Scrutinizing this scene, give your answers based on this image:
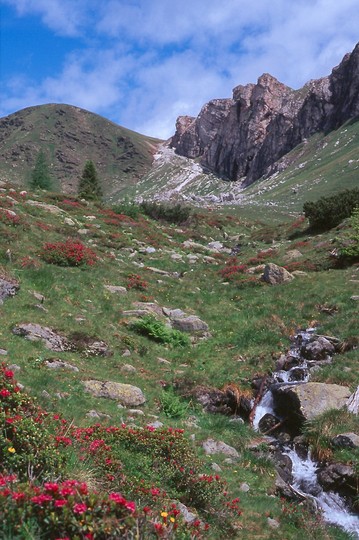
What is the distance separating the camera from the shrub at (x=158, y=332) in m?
17.7

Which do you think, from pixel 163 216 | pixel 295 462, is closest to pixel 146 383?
pixel 295 462

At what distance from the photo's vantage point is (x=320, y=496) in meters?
10.4

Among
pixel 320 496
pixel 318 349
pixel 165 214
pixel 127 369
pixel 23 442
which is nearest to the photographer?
pixel 23 442

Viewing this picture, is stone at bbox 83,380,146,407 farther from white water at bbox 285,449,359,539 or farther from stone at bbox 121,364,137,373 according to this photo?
white water at bbox 285,449,359,539

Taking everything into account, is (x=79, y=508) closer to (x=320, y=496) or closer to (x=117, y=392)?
(x=117, y=392)

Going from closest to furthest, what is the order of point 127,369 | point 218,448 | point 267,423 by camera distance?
point 218,448 → point 267,423 → point 127,369

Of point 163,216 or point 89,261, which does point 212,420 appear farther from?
point 163,216

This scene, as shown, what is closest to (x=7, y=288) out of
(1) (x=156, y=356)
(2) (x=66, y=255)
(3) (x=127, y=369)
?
(3) (x=127, y=369)

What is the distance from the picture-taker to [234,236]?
1976 inches

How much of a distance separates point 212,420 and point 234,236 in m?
38.7

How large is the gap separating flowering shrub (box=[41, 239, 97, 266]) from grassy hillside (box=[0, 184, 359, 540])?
78 mm

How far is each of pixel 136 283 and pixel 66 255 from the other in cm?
400

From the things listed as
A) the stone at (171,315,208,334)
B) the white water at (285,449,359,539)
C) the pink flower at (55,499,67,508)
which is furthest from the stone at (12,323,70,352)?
the pink flower at (55,499,67,508)

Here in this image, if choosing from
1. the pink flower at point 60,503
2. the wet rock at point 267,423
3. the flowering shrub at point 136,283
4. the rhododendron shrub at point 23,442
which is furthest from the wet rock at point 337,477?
the flowering shrub at point 136,283
